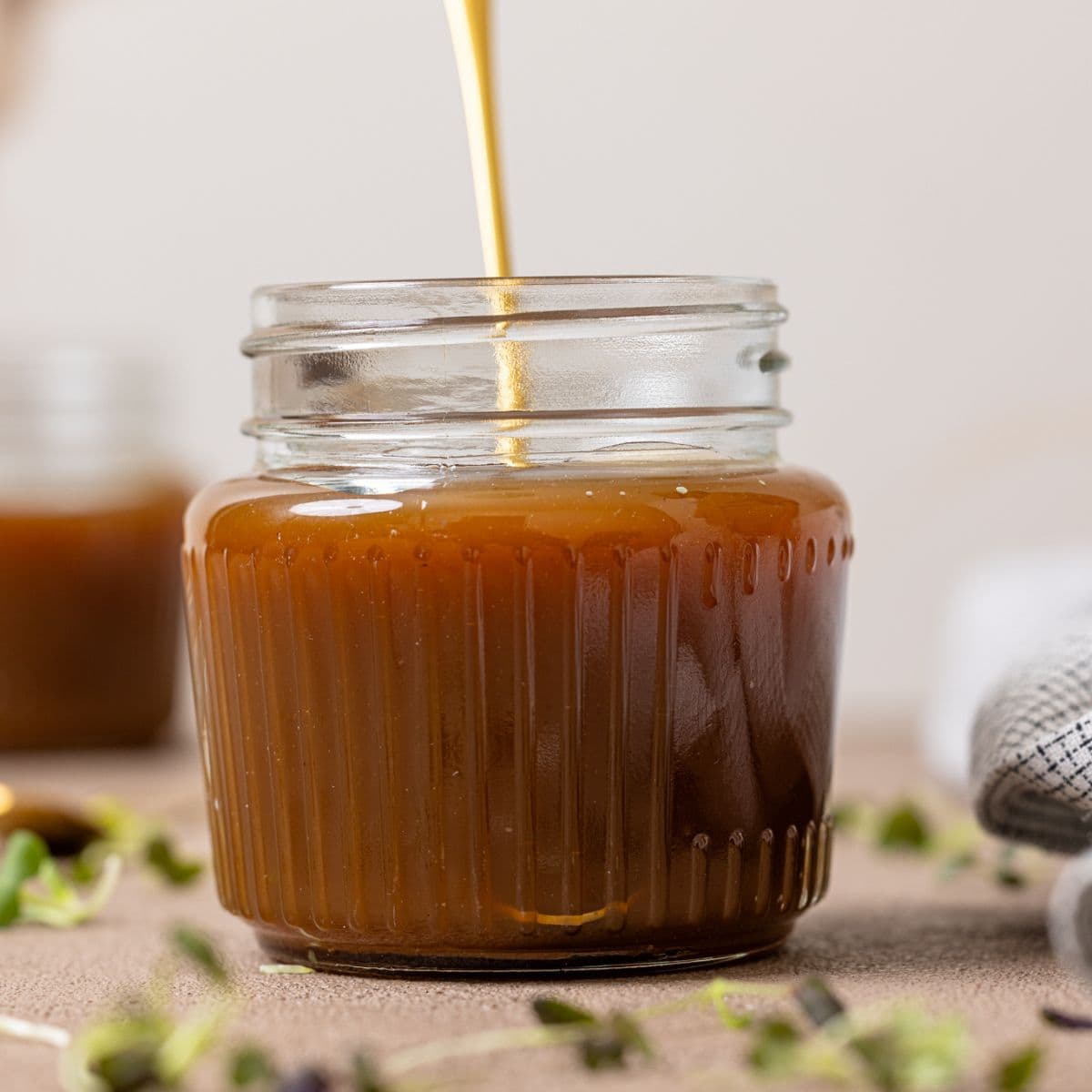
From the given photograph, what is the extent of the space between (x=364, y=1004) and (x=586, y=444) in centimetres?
29

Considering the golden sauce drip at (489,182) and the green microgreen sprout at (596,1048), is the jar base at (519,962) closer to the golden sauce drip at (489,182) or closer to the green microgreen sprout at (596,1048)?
the green microgreen sprout at (596,1048)

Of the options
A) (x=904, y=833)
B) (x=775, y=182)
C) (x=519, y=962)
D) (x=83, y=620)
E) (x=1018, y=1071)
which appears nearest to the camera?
(x=1018, y=1071)

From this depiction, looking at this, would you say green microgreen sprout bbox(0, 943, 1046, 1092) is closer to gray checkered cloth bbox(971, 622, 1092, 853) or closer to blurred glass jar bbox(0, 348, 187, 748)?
gray checkered cloth bbox(971, 622, 1092, 853)

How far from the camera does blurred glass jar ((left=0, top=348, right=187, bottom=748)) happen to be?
1.98m

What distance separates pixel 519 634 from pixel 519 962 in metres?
0.17

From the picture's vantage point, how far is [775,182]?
7.53 feet

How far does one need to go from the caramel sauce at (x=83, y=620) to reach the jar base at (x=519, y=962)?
3.64ft

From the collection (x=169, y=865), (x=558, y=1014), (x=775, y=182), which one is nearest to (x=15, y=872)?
(x=169, y=865)

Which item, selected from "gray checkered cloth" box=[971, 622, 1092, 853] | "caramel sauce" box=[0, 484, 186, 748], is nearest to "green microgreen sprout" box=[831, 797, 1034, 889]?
"gray checkered cloth" box=[971, 622, 1092, 853]

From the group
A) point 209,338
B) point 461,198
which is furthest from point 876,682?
point 209,338

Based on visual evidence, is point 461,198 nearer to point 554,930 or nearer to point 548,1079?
point 554,930

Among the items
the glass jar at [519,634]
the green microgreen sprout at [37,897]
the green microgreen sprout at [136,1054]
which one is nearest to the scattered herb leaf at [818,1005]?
the glass jar at [519,634]

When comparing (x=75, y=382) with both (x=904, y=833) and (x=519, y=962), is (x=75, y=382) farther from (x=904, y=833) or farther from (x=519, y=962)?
(x=519, y=962)

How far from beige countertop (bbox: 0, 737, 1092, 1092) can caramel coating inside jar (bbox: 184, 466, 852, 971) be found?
0.14 feet
